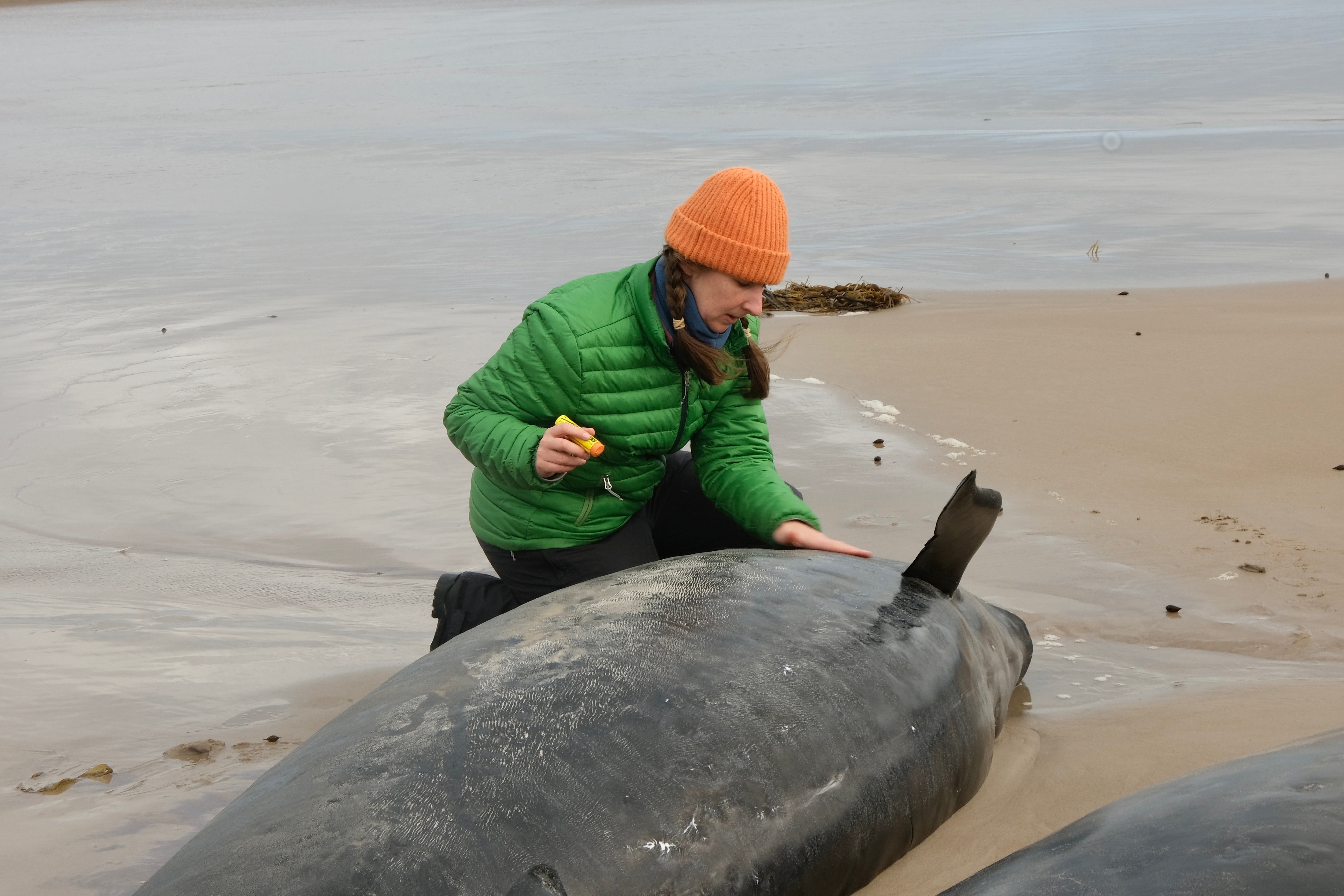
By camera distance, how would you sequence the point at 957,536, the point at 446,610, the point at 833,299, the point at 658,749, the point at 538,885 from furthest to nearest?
the point at 833,299 < the point at 446,610 < the point at 957,536 < the point at 658,749 < the point at 538,885

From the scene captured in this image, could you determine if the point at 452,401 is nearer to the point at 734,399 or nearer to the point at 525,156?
the point at 734,399

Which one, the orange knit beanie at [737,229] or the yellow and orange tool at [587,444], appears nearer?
the yellow and orange tool at [587,444]

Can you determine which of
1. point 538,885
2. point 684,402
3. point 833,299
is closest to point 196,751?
point 684,402

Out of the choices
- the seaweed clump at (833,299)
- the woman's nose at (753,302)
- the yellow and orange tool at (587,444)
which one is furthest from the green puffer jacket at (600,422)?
the seaweed clump at (833,299)

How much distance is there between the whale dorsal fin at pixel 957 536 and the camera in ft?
11.3

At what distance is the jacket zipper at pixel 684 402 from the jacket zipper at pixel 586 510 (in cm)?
29

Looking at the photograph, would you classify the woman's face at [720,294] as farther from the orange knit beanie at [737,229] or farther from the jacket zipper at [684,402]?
the jacket zipper at [684,402]

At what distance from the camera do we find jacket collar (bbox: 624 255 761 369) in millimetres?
3941

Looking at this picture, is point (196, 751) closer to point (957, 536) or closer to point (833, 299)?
point (957, 536)

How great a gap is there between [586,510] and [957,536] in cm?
115

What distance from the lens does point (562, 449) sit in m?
3.59

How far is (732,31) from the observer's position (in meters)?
44.3

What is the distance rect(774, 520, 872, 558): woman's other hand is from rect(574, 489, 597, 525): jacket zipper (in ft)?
1.76

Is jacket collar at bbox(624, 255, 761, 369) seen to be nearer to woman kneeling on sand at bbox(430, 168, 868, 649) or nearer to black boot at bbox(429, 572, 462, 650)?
woman kneeling on sand at bbox(430, 168, 868, 649)
